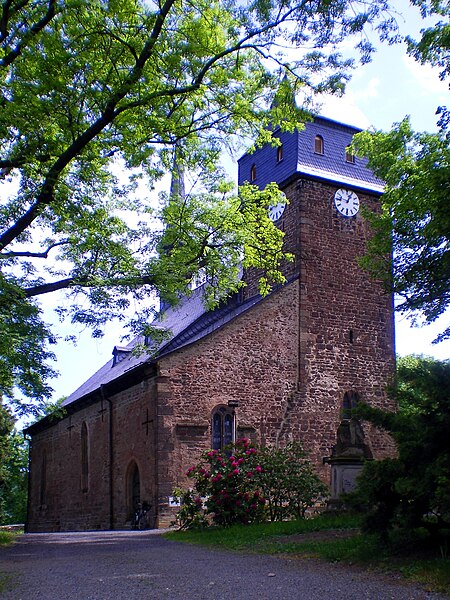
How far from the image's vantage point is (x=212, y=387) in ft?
68.3

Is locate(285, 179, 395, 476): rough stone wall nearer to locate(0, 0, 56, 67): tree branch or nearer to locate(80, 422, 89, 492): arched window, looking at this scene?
locate(80, 422, 89, 492): arched window

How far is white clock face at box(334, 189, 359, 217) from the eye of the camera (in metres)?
24.8

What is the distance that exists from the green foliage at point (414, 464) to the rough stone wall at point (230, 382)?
12.5 metres

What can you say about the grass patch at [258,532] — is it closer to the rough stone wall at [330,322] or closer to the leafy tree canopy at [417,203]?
the leafy tree canopy at [417,203]

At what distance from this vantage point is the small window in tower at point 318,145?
25.0m

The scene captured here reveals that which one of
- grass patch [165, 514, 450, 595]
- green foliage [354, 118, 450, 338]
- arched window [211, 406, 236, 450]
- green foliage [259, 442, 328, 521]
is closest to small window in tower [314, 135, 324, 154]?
green foliage [354, 118, 450, 338]

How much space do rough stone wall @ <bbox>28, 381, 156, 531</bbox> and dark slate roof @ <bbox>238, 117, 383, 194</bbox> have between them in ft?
30.7

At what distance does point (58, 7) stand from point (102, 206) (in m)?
4.50

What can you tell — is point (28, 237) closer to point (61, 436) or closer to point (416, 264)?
point (416, 264)

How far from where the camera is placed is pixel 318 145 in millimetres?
25188

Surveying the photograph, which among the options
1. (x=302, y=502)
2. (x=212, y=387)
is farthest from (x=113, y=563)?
(x=212, y=387)

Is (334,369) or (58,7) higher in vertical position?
(58,7)

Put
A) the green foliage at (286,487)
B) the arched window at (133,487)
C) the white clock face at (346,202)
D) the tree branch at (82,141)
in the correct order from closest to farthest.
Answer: the tree branch at (82,141) < the green foliage at (286,487) < the arched window at (133,487) < the white clock face at (346,202)

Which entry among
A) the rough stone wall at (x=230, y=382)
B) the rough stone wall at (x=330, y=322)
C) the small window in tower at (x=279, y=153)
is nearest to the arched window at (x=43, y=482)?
the rough stone wall at (x=330, y=322)
